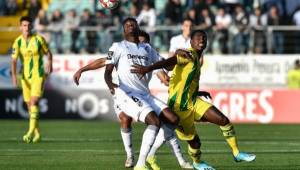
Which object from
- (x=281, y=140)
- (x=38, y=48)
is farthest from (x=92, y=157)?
(x=281, y=140)

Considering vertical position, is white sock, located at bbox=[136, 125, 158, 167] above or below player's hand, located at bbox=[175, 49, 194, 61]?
below

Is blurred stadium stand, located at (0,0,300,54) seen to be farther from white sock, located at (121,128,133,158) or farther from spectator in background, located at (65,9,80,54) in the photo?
white sock, located at (121,128,133,158)

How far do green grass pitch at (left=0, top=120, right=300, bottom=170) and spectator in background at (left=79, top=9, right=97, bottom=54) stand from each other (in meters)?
4.50

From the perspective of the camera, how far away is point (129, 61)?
13805 millimetres

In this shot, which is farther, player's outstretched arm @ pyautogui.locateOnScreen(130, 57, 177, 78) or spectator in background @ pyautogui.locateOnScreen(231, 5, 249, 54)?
spectator in background @ pyautogui.locateOnScreen(231, 5, 249, 54)

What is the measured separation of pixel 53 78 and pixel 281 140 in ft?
40.7

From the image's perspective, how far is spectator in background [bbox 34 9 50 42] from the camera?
31.1 m

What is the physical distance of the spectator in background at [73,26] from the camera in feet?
103

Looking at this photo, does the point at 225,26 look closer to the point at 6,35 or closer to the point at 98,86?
the point at 98,86

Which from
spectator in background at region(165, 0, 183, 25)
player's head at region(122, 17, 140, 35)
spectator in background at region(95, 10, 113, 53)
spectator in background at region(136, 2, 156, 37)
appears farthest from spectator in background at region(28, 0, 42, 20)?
player's head at region(122, 17, 140, 35)

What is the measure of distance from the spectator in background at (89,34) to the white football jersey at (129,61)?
17354 mm

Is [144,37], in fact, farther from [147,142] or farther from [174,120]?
[147,142]

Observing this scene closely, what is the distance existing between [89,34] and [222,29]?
446 centimetres

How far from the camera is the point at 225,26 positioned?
30359mm
